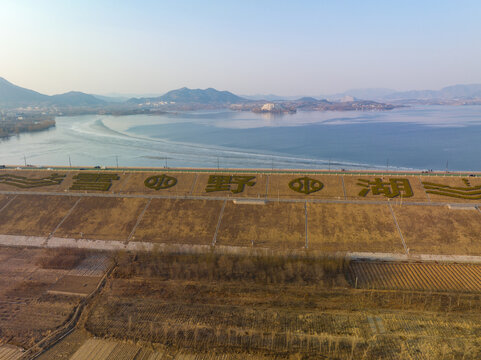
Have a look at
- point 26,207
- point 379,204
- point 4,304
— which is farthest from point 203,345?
point 26,207

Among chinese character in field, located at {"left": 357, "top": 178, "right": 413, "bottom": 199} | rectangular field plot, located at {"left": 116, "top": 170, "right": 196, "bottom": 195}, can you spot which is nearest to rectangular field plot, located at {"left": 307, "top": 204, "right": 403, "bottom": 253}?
chinese character in field, located at {"left": 357, "top": 178, "right": 413, "bottom": 199}

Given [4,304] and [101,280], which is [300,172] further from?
[4,304]

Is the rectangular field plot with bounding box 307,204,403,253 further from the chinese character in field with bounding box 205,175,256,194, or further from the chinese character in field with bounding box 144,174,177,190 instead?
the chinese character in field with bounding box 144,174,177,190

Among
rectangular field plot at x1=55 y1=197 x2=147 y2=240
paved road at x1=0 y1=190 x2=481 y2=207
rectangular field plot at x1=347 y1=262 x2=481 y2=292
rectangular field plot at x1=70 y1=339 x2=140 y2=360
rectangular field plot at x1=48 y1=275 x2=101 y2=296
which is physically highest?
paved road at x1=0 y1=190 x2=481 y2=207

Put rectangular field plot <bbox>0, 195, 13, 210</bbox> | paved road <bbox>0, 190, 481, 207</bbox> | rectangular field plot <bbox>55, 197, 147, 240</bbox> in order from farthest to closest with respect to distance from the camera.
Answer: rectangular field plot <bbox>0, 195, 13, 210</bbox> → paved road <bbox>0, 190, 481, 207</bbox> → rectangular field plot <bbox>55, 197, 147, 240</bbox>

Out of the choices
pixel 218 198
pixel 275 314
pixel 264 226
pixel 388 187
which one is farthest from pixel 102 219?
pixel 388 187
